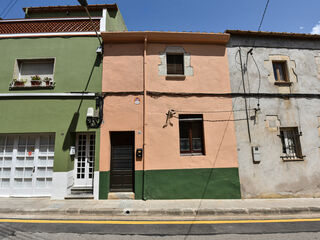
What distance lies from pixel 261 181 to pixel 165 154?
376 cm

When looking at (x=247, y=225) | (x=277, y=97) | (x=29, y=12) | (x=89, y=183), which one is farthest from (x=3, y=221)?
(x=277, y=97)

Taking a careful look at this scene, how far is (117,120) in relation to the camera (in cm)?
654

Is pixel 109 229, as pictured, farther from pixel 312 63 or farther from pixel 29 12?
pixel 29 12

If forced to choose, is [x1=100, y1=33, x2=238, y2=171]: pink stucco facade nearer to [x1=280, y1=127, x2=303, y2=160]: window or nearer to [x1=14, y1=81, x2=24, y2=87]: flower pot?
[x1=280, y1=127, x2=303, y2=160]: window

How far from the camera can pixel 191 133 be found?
675 cm

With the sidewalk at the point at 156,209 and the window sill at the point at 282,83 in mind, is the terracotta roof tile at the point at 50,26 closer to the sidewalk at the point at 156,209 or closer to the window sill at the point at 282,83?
the sidewalk at the point at 156,209

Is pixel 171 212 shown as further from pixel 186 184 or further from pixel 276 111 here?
pixel 276 111

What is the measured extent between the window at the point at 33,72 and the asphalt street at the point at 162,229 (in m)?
4.92

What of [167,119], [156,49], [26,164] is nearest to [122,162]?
[167,119]

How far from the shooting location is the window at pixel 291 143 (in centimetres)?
665

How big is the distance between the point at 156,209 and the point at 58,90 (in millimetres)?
5767

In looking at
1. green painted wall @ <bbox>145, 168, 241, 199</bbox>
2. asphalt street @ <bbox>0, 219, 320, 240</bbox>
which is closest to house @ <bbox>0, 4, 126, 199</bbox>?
asphalt street @ <bbox>0, 219, 320, 240</bbox>

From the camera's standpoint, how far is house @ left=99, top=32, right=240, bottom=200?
624 centimetres

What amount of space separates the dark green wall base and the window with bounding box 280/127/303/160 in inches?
89.3
